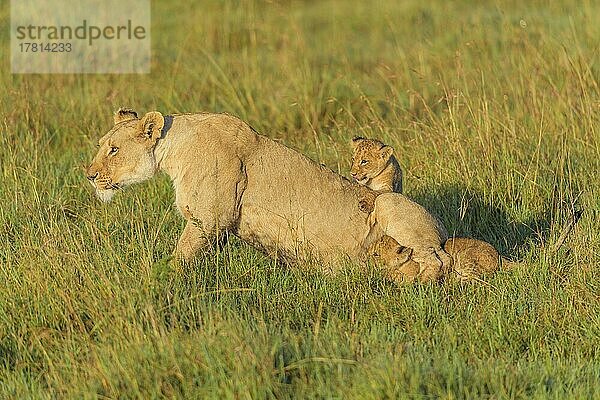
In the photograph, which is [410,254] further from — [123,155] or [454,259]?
[123,155]

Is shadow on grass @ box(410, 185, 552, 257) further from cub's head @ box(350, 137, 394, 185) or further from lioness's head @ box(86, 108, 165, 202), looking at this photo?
lioness's head @ box(86, 108, 165, 202)

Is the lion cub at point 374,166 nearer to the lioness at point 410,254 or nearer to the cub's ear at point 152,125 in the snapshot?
the lioness at point 410,254

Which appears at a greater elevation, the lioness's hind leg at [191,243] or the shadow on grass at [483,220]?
the lioness's hind leg at [191,243]

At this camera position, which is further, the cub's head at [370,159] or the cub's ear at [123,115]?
the cub's head at [370,159]

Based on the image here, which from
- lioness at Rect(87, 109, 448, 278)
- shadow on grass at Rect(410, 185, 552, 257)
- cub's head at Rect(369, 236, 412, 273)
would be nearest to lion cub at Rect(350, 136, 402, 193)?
shadow on grass at Rect(410, 185, 552, 257)

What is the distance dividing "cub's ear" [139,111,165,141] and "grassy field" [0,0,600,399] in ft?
1.87

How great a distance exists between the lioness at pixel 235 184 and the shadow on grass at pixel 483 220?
1.09m

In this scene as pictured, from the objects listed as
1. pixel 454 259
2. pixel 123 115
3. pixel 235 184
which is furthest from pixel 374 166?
pixel 123 115

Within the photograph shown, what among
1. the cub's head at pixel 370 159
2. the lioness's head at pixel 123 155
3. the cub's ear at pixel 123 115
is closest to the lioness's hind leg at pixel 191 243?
the lioness's head at pixel 123 155

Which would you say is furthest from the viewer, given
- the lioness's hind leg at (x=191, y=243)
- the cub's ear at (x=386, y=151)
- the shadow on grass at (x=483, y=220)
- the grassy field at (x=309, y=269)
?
the shadow on grass at (x=483, y=220)

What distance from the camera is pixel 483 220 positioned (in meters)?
7.08

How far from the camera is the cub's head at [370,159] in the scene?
666 cm

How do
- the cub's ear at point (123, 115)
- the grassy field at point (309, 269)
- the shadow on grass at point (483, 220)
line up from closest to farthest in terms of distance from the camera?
the grassy field at point (309, 269) → the cub's ear at point (123, 115) → the shadow on grass at point (483, 220)

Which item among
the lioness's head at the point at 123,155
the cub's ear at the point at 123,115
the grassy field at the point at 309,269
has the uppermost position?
the cub's ear at the point at 123,115
